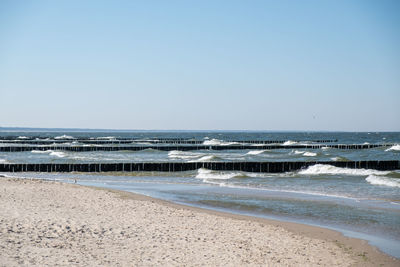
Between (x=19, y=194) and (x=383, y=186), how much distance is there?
602 inches

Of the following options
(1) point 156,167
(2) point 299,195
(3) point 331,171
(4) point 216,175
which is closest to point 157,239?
(2) point 299,195

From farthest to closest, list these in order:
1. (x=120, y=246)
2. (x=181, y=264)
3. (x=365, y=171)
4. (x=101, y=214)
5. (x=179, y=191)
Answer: (x=365, y=171), (x=179, y=191), (x=101, y=214), (x=120, y=246), (x=181, y=264)

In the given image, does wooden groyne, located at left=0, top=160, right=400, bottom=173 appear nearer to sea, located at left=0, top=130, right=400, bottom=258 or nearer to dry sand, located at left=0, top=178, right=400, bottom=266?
sea, located at left=0, top=130, right=400, bottom=258

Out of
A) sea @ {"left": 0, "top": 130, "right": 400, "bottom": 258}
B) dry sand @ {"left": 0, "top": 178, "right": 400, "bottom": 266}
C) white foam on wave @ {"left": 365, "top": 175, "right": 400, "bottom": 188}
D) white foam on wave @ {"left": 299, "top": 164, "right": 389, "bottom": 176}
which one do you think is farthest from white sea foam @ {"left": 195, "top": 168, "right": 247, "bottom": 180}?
dry sand @ {"left": 0, "top": 178, "right": 400, "bottom": 266}

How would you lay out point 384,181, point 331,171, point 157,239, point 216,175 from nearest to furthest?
point 157,239, point 384,181, point 216,175, point 331,171

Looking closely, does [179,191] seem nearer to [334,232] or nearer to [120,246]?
[334,232]

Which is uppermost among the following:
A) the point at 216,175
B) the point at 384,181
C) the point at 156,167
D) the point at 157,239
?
the point at 157,239

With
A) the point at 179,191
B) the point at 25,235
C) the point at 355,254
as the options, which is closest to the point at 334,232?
the point at 355,254

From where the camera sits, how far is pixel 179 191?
Result: 21.2m

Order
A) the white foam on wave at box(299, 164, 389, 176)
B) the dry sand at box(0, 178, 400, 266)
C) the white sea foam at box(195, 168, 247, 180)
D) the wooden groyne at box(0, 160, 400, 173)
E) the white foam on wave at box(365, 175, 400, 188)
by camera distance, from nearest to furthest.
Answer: the dry sand at box(0, 178, 400, 266), the white foam on wave at box(365, 175, 400, 188), the white sea foam at box(195, 168, 247, 180), the white foam on wave at box(299, 164, 389, 176), the wooden groyne at box(0, 160, 400, 173)

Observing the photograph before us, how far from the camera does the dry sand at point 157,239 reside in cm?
852

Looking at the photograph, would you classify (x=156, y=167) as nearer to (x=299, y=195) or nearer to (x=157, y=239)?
(x=299, y=195)

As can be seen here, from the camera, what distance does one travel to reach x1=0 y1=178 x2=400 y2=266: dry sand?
8.52 m

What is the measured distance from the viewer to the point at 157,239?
1019 cm
